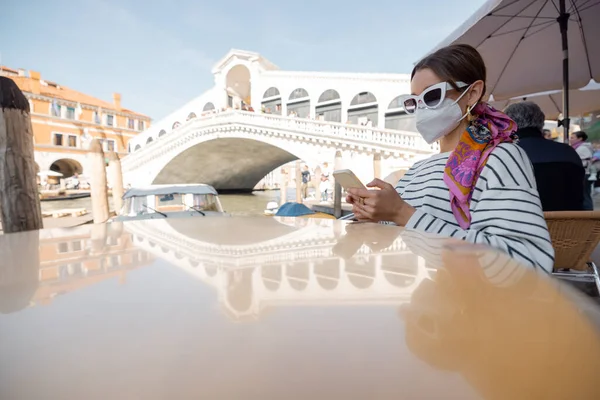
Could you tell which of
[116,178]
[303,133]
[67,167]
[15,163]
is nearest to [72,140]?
[67,167]

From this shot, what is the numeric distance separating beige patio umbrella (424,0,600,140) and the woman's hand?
231 cm

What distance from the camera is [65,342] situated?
280mm

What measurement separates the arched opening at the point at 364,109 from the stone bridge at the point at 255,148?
3.37 meters

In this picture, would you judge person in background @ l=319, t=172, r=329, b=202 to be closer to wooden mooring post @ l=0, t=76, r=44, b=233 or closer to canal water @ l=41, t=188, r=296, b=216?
canal water @ l=41, t=188, r=296, b=216

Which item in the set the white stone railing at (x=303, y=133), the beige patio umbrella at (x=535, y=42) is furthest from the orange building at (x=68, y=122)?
the beige patio umbrella at (x=535, y=42)

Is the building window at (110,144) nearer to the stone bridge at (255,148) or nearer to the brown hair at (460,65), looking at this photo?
the stone bridge at (255,148)

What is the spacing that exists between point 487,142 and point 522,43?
3141 millimetres

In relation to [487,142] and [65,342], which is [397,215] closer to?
[487,142]

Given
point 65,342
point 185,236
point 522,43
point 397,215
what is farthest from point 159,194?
point 522,43

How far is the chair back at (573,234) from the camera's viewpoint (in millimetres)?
1289

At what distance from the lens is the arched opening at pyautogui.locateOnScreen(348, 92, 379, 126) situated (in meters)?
13.7

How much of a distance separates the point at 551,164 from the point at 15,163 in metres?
2.94

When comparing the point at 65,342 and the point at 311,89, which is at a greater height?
the point at 311,89

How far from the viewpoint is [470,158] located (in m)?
0.86
